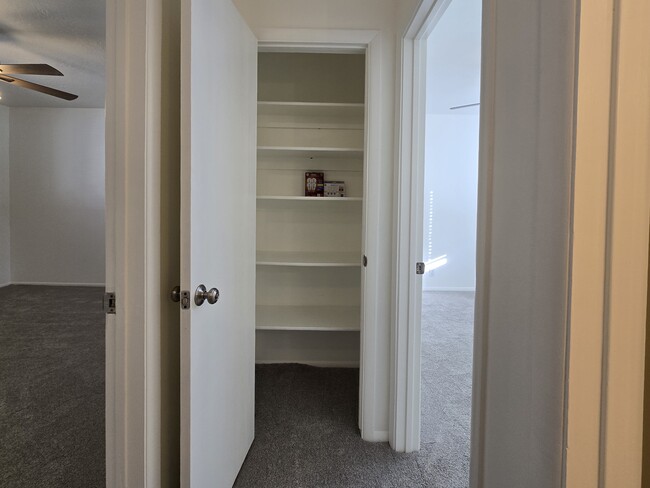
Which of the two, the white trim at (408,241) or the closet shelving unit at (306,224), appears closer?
the white trim at (408,241)

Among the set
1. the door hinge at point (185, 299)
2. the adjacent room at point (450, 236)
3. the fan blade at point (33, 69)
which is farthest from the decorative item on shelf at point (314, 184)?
the fan blade at point (33, 69)

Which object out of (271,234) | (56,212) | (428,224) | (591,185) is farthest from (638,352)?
(56,212)

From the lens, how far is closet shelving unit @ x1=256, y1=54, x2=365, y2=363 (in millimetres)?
2826

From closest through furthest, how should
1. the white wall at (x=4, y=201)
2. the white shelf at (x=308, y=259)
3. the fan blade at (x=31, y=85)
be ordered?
the white shelf at (x=308, y=259) < the fan blade at (x=31, y=85) < the white wall at (x=4, y=201)

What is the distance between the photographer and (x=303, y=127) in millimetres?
2838

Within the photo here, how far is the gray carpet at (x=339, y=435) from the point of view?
5.73ft

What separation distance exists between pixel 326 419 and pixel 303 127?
2023 mm

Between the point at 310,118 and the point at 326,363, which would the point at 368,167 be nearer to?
the point at 310,118

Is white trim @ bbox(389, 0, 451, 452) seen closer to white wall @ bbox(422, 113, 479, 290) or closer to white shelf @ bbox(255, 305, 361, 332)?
white shelf @ bbox(255, 305, 361, 332)

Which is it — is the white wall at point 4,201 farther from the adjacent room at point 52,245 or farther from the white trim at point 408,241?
the white trim at point 408,241

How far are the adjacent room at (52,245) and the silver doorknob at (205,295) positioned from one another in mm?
1109

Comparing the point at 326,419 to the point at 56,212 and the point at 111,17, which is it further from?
the point at 56,212

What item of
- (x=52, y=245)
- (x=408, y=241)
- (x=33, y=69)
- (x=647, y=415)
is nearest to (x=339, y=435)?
(x=408, y=241)

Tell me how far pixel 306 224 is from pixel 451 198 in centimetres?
393
